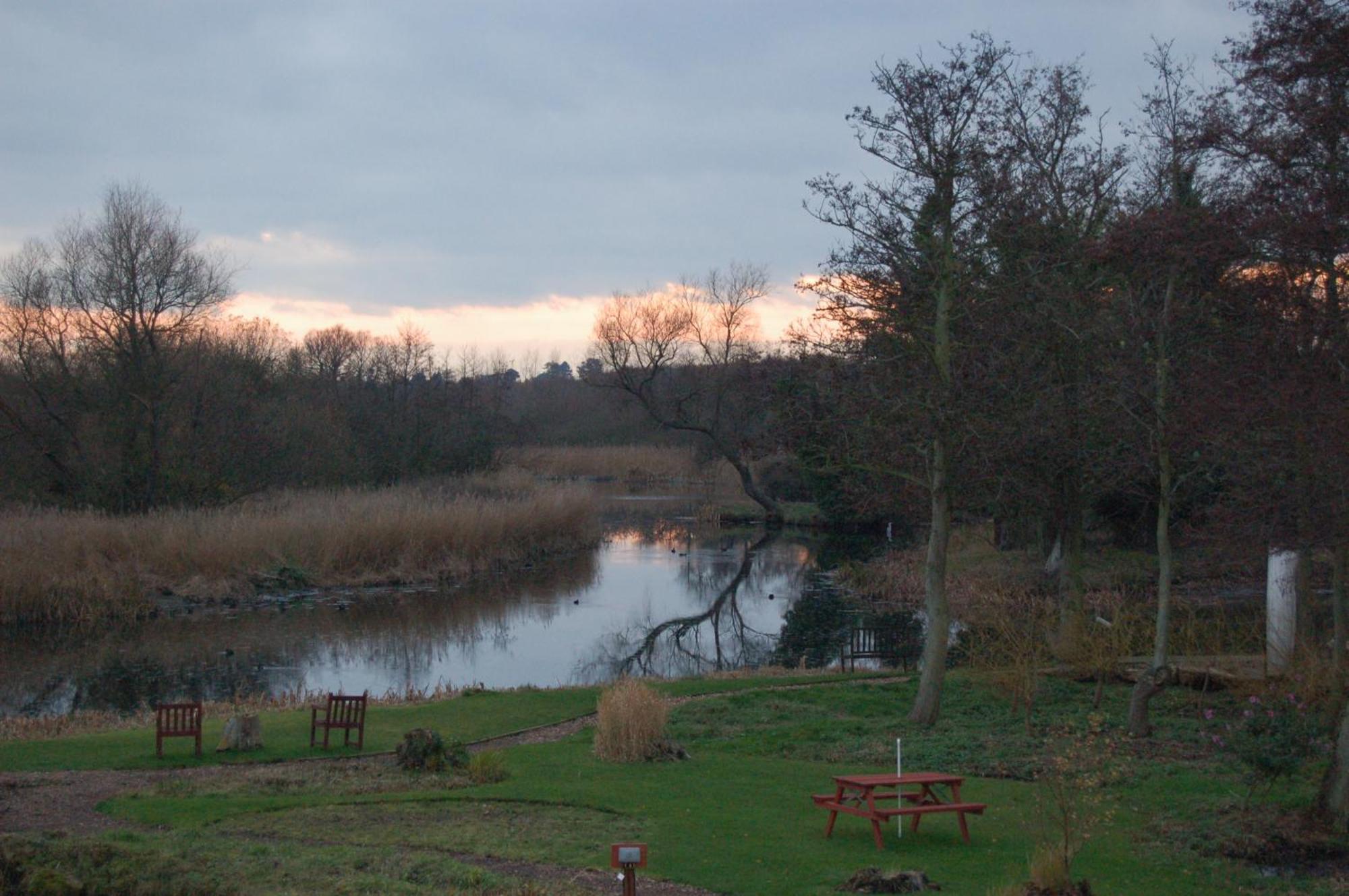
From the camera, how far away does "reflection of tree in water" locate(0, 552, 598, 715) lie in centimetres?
2039

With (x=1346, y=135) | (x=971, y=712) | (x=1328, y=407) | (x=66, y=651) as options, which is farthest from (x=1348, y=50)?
(x=66, y=651)

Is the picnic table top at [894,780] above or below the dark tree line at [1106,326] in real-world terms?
below

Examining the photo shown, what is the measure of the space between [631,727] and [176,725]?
16.8 feet

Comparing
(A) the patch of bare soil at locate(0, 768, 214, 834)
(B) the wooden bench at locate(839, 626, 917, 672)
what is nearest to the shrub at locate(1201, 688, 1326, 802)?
(A) the patch of bare soil at locate(0, 768, 214, 834)

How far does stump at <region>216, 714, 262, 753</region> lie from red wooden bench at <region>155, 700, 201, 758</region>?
0.33 m

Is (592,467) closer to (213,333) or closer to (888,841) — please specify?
(213,333)

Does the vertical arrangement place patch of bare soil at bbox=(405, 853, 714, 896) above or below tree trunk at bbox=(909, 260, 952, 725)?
below

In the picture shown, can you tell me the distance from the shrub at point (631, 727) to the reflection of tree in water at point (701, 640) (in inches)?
411

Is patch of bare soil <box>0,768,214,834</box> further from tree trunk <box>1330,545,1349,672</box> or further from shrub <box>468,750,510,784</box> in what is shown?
tree trunk <box>1330,545,1349,672</box>

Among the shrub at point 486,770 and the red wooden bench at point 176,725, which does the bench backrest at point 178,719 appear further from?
the shrub at point 486,770

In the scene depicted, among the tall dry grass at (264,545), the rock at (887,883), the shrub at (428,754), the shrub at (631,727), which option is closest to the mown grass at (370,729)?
the shrub at (428,754)

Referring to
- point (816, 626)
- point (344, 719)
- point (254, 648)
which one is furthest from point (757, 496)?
point (344, 719)

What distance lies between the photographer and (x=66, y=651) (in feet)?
77.9

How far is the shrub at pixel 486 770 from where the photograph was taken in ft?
37.1
